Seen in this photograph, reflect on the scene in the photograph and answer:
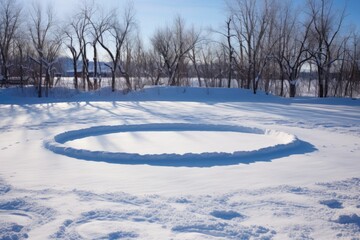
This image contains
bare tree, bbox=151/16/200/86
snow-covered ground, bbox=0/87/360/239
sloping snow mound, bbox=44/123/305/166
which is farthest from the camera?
bare tree, bbox=151/16/200/86

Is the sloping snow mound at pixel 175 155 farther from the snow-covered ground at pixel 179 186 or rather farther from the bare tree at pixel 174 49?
the bare tree at pixel 174 49

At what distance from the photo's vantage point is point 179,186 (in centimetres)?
421

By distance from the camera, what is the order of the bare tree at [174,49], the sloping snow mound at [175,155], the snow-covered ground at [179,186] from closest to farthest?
the snow-covered ground at [179,186], the sloping snow mound at [175,155], the bare tree at [174,49]

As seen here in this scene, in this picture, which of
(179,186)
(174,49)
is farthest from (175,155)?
(174,49)

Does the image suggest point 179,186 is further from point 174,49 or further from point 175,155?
point 174,49

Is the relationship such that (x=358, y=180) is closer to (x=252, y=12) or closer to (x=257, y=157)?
(x=257, y=157)

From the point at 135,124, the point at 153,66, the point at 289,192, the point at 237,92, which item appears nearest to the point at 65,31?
the point at 153,66

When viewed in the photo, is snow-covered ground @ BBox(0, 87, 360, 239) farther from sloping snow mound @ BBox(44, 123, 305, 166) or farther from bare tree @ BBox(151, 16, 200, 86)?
bare tree @ BBox(151, 16, 200, 86)

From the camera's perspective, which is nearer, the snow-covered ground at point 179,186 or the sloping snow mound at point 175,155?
the snow-covered ground at point 179,186

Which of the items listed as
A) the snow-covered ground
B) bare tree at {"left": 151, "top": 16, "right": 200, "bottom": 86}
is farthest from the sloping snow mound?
bare tree at {"left": 151, "top": 16, "right": 200, "bottom": 86}

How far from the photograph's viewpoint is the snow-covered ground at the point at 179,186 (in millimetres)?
3000

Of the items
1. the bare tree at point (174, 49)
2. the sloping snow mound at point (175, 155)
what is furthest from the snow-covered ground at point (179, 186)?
the bare tree at point (174, 49)

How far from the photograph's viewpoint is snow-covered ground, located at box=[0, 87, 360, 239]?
300 centimetres

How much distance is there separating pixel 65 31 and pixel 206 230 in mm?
24414
